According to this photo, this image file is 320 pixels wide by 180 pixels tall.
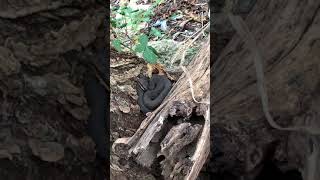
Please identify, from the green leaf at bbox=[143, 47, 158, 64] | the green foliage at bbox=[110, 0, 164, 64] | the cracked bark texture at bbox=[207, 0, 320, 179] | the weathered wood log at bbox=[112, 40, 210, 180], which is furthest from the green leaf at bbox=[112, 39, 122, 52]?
the cracked bark texture at bbox=[207, 0, 320, 179]

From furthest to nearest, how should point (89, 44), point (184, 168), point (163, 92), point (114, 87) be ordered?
point (114, 87), point (163, 92), point (184, 168), point (89, 44)

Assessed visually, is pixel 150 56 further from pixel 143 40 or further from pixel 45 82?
pixel 45 82

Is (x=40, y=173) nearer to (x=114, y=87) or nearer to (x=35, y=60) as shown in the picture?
(x=35, y=60)

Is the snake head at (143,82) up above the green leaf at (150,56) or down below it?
below

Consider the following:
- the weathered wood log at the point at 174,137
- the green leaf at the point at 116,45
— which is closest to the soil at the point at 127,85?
the green leaf at the point at 116,45

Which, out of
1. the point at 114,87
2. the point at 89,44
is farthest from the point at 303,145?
the point at 114,87

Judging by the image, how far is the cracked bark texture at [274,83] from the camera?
48 cm

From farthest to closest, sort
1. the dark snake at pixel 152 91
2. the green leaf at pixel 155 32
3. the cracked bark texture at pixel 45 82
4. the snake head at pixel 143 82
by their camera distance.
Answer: the green leaf at pixel 155 32 < the snake head at pixel 143 82 < the dark snake at pixel 152 91 < the cracked bark texture at pixel 45 82

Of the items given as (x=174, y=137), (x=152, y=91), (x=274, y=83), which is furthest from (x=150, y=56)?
(x=274, y=83)

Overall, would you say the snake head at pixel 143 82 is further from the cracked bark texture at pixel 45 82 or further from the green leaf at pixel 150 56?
the cracked bark texture at pixel 45 82

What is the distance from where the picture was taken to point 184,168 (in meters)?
1.05

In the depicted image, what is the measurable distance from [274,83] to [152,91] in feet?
3.86

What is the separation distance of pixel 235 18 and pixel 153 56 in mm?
1297

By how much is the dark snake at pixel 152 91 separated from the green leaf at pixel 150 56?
53 mm
